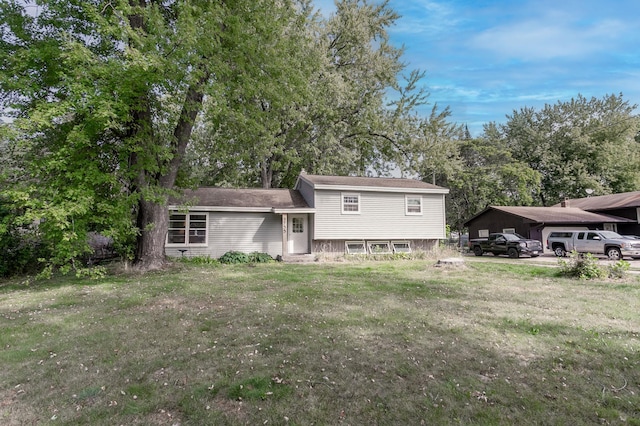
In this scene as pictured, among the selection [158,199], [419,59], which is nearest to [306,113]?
[419,59]

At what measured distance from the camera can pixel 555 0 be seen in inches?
342

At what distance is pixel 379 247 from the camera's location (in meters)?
18.3

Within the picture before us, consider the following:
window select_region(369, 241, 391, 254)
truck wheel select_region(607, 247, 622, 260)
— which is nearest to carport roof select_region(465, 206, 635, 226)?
truck wheel select_region(607, 247, 622, 260)

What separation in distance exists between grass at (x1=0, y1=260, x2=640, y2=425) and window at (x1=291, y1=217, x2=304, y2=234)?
1019 cm

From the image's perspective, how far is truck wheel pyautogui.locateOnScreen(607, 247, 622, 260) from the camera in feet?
53.5

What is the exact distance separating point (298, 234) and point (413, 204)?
6.81 metres

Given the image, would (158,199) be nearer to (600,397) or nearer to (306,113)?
(600,397)

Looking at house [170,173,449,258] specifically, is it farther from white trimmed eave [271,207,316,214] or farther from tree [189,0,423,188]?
tree [189,0,423,188]

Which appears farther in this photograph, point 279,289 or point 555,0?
point 555,0

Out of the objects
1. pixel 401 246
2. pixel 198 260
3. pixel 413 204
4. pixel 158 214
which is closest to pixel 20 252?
pixel 158 214

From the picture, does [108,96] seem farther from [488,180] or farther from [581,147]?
[581,147]

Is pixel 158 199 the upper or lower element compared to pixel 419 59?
lower

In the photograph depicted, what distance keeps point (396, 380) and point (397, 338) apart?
125 centimetres

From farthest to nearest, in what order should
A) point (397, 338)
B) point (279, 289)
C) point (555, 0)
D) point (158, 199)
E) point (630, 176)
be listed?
point (630, 176), point (158, 199), point (555, 0), point (279, 289), point (397, 338)
